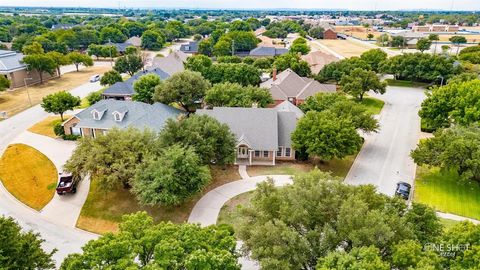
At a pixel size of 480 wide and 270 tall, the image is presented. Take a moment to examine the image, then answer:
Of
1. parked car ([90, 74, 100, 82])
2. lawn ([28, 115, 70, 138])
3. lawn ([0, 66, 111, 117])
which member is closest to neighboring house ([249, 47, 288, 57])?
lawn ([0, 66, 111, 117])

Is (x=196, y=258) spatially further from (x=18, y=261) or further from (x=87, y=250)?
(x=18, y=261)

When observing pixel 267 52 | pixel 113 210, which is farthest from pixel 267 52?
pixel 113 210

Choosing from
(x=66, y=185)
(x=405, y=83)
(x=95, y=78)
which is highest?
(x=95, y=78)

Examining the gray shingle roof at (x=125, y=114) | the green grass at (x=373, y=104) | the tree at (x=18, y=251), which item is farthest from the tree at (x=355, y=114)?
the tree at (x=18, y=251)

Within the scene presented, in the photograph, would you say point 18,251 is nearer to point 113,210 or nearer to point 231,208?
point 113,210

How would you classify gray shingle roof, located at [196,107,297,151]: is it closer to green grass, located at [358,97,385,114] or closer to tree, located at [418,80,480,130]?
tree, located at [418,80,480,130]

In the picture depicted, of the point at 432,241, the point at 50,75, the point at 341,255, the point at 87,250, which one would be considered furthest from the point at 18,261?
the point at 50,75
